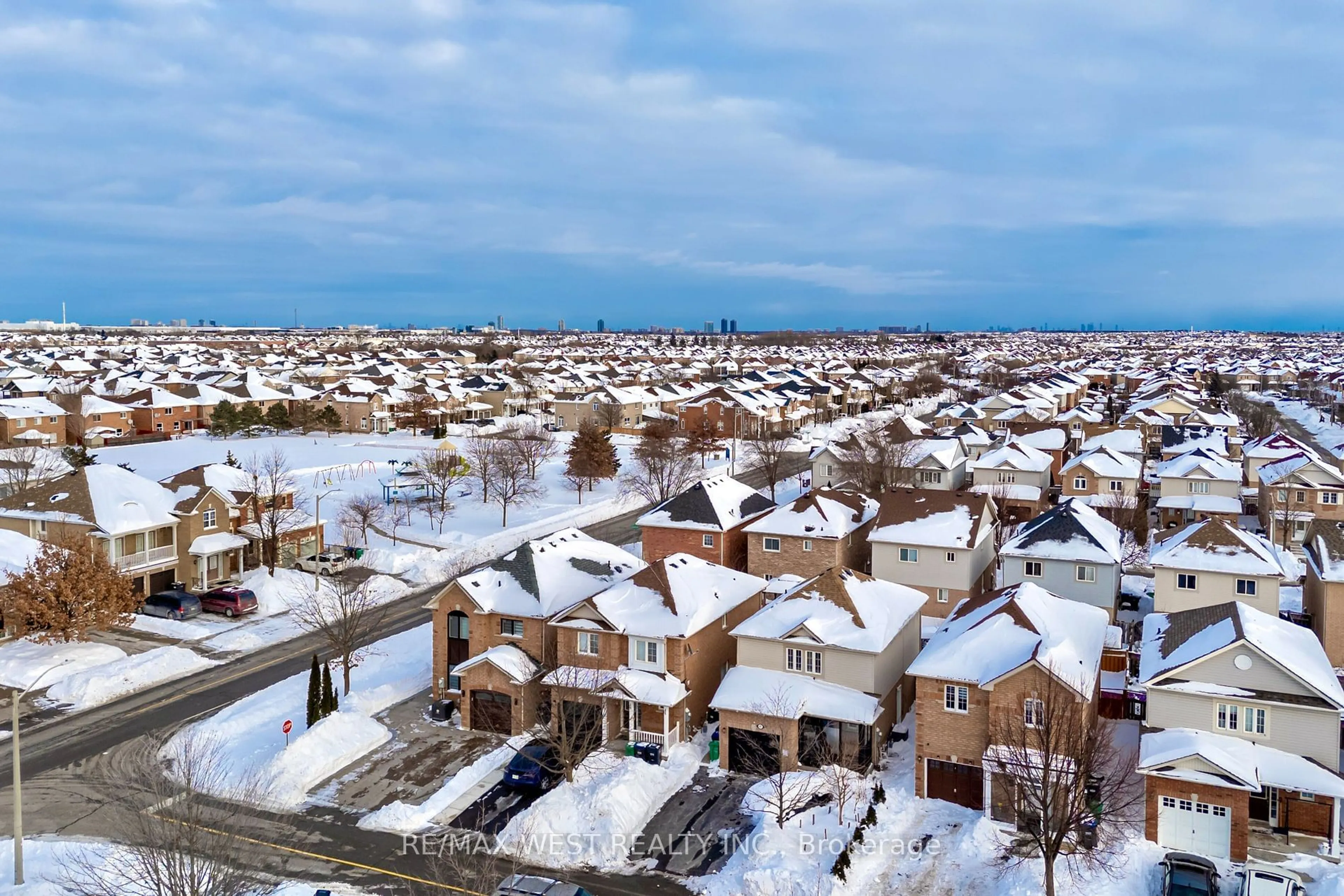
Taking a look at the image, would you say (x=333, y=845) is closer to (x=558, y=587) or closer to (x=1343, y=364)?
(x=558, y=587)

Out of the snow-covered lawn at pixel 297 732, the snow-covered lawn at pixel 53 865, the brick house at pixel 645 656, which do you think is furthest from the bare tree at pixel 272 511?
the snow-covered lawn at pixel 53 865

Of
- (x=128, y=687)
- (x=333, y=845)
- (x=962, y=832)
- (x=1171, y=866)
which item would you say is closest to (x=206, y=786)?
(x=333, y=845)

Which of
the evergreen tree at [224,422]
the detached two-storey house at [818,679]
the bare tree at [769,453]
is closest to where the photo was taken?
the detached two-storey house at [818,679]

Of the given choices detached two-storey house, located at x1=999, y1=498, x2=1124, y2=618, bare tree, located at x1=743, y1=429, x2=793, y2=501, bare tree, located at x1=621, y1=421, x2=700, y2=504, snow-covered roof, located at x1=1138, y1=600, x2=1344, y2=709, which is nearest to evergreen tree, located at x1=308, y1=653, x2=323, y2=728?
snow-covered roof, located at x1=1138, y1=600, x2=1344, y2=709

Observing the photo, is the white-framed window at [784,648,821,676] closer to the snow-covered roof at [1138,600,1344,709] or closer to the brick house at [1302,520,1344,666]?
the snow-covered roof at [1138,600,1344,709]

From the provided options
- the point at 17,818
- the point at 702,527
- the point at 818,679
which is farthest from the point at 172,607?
the point at 818,679

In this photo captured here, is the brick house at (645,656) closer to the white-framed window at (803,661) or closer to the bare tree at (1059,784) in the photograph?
the white-framed window at (803,661)
